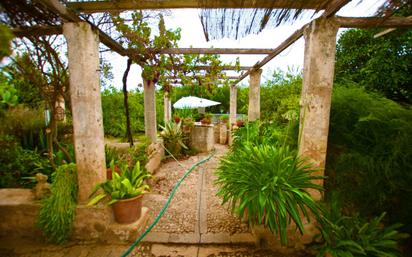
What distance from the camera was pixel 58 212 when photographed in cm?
201

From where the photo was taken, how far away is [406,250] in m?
1.93

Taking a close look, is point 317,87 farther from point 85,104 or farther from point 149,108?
point 149,108

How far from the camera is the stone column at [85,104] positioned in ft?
6.52

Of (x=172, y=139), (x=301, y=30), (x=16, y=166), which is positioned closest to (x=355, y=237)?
(x=301, y=30)

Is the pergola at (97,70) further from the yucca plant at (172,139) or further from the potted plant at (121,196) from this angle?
the yucca plant at (172,139)

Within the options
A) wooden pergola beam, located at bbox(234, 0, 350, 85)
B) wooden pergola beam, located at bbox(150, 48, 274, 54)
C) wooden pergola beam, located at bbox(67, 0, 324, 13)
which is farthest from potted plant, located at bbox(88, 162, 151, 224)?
wooden pergola beam, located at bbox(234, 0, 350, 85)

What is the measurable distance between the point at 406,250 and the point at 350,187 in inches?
30.2

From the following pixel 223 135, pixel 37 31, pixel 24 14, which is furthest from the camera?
pixel 223 135

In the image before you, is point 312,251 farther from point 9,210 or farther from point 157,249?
point 9,210

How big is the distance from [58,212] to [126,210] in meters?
0.69

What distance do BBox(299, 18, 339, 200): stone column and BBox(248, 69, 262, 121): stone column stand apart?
3.13 metres

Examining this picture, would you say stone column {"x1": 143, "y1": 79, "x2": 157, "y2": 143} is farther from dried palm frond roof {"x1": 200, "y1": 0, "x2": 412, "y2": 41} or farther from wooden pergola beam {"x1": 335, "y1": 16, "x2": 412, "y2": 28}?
Answer: wooden pergola beam {"x1": 335, "y1": 16, "x2": 412, "y2": 28}

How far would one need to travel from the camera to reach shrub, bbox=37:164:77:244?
2008 mm

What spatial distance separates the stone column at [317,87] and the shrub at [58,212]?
273 centimetres
